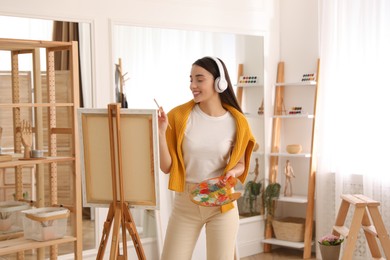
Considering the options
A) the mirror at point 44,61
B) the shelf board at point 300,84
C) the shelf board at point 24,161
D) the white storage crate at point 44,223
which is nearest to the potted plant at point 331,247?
the shelf board at point 300,84

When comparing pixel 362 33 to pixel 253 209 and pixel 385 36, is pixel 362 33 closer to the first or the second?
pixel 385 36

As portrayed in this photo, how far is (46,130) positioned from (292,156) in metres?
2.39

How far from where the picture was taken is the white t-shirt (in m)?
3.47

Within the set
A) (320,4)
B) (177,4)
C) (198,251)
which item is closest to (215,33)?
(177,4)

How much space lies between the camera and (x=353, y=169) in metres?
5.46

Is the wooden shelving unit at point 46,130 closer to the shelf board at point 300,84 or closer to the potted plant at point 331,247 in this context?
the potted plant at point 331,247

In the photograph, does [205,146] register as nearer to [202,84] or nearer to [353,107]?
[202,84]

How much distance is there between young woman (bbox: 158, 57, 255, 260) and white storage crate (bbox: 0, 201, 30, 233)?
109 centimetres

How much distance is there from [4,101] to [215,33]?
2038 millimetres

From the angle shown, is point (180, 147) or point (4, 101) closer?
point (180, 147)

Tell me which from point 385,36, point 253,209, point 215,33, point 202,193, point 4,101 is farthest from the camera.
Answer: point 253,209

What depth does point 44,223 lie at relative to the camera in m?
3.87

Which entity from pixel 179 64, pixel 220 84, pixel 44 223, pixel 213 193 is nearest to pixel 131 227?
pixel 213 193

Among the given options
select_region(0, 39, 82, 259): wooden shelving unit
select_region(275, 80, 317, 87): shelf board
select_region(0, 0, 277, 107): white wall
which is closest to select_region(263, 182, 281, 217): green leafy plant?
select_region(275, 80, 317, 87): shelf board
